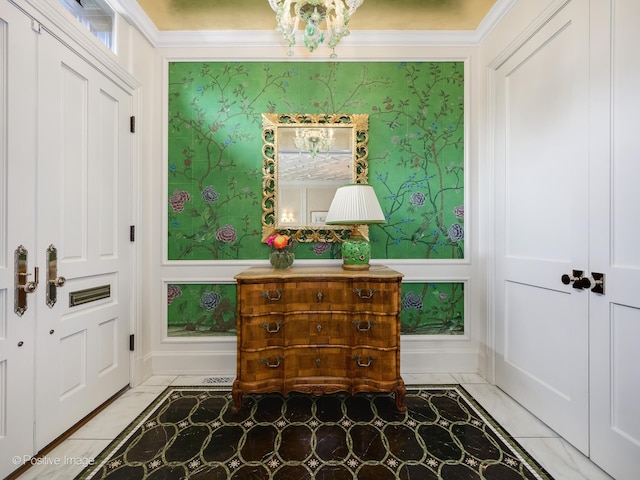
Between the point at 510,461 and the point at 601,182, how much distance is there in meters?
1.51

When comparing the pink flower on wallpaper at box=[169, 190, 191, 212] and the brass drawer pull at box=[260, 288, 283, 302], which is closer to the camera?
the brass drawer pull at box=[260, 288, 283, 302]

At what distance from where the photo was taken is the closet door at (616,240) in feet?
4.28

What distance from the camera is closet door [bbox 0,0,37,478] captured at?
133cm

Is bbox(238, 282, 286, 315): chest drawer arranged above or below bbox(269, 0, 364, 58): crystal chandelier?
below

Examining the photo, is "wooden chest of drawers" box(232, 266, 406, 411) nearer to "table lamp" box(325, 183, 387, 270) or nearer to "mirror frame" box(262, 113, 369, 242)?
"table lamp" box(325, 183, 387, 270)

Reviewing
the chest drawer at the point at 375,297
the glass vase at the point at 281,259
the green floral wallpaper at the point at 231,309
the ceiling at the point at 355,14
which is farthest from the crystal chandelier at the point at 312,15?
the green floral wallpaper at the point at 231,309

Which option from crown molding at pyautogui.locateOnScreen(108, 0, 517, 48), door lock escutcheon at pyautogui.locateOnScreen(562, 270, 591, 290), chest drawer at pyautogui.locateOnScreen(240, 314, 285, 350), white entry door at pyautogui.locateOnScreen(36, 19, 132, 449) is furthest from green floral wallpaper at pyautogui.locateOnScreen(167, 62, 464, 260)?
door lock escutcheon at pyautogui.locateOnScreen(562, 270, 591, 290)

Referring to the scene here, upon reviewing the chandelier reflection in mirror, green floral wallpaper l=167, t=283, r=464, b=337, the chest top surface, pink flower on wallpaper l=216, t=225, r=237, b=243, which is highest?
the chandelier reflection in mirror

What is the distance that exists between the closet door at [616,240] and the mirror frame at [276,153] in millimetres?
1421

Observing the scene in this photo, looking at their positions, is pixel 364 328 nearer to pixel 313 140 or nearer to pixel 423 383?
pixel 423 383

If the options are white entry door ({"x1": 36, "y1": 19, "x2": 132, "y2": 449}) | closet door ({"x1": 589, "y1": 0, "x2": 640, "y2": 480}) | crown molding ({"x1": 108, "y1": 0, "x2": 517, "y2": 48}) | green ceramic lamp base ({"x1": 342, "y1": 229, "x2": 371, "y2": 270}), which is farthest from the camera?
crown molding ({"x1": 108, "y1": 0, "x2": 517, "y2": 48})

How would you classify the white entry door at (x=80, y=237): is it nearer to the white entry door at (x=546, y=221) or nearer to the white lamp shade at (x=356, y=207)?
the white lamp shade at (x=356, y=207)

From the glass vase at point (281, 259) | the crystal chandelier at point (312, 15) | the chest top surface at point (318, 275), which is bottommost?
the chest top surface at point (318, 275)

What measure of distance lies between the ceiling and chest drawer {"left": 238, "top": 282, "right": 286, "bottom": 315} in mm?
2071
